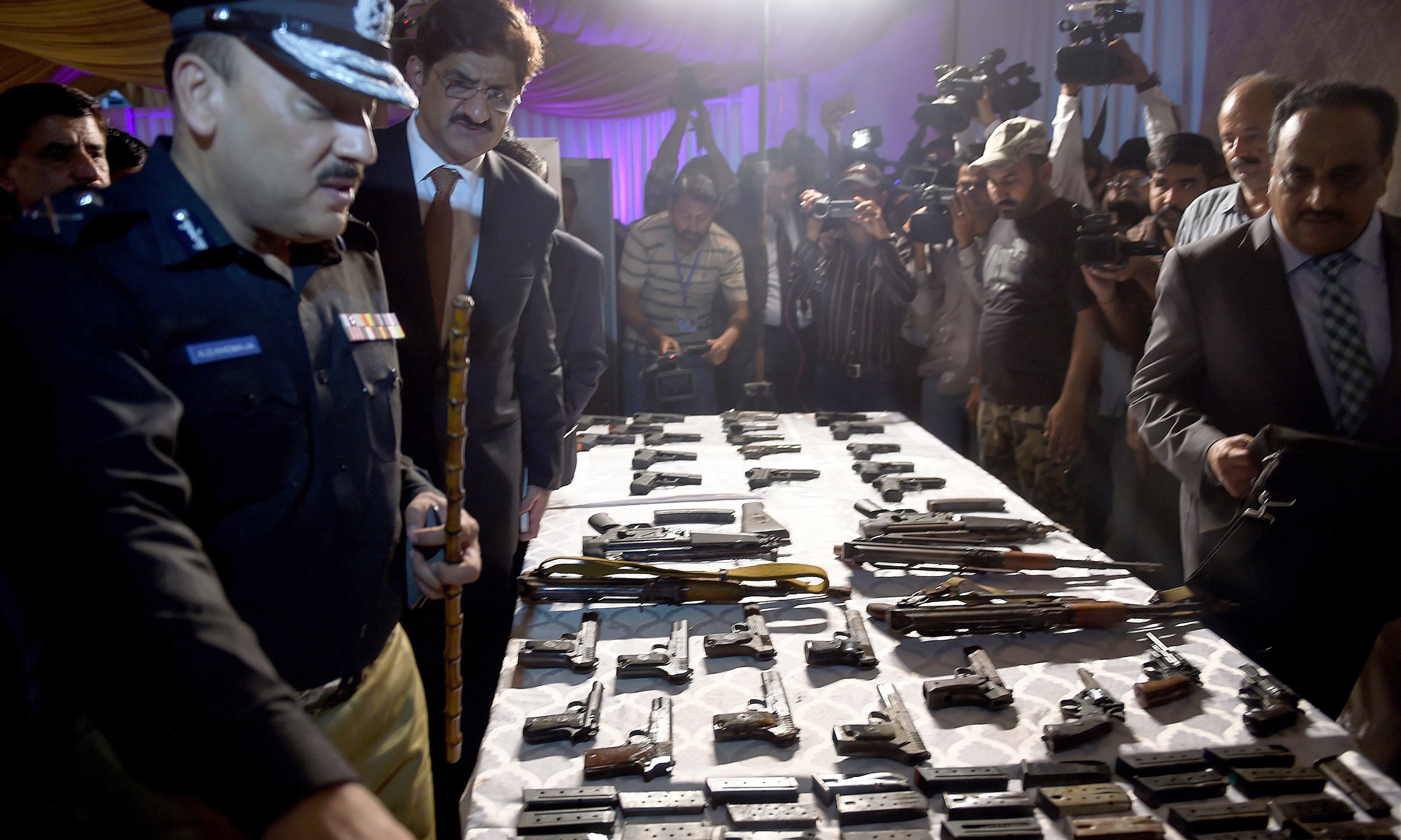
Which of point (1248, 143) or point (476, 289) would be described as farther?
point (1248, 143)

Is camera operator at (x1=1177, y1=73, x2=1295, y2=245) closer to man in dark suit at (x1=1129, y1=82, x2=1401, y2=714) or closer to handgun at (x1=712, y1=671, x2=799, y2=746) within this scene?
man in dark suit at (x1=1129, y1=82, x2=1401, y2=714)

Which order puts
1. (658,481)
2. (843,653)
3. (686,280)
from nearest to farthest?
(843,653)
(658,481)
(686,280)

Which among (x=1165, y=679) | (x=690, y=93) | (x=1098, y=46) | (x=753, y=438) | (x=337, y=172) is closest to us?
(x=337, y=172)

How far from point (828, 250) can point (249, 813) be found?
4.50 metres

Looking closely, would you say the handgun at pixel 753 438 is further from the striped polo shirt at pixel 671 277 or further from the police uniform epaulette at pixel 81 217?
the police uniform epaulette at pixel 81 217

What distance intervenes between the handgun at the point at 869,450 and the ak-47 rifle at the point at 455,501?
1.96m

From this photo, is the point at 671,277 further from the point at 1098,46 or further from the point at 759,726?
the point at 759,726

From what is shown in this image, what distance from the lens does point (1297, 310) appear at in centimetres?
211

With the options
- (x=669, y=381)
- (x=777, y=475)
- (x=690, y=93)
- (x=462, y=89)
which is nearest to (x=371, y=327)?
(x=462, y=89)

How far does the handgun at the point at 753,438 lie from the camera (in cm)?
344

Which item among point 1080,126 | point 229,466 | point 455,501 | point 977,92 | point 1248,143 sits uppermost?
point 977,92

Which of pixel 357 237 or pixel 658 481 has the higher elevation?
pixel 357 237

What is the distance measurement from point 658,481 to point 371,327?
1.63m

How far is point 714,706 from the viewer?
1494mm
